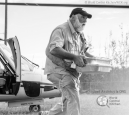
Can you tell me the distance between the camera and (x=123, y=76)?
Answer: 830cm

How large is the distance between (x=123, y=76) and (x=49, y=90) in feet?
9.44

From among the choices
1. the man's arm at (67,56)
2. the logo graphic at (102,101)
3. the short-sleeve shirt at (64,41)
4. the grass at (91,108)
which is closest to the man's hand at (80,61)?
the man's arm at (67,56)

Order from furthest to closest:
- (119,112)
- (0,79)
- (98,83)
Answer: (98,83), (119,112), (0,79)

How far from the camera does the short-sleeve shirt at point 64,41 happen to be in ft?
9.09

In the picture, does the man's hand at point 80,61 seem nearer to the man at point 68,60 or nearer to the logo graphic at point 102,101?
the man at point 68,60

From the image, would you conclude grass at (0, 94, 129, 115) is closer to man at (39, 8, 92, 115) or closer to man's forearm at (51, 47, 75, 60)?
man at (39, 8, 92, 115)

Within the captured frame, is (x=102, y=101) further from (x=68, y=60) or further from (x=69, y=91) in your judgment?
(x=68, y=60)

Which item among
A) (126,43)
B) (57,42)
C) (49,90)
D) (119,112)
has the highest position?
(126,43)

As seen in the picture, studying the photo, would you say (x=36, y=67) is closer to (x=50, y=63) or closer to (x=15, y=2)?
(x=15, y=2)

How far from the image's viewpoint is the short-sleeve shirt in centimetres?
277

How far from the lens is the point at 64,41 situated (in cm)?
284

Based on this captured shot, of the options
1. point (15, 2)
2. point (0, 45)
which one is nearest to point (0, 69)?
point (0, 45)

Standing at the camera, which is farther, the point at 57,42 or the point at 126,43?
the point at 126,43

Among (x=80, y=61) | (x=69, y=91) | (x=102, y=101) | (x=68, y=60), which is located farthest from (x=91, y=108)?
(x=80, y=61)
